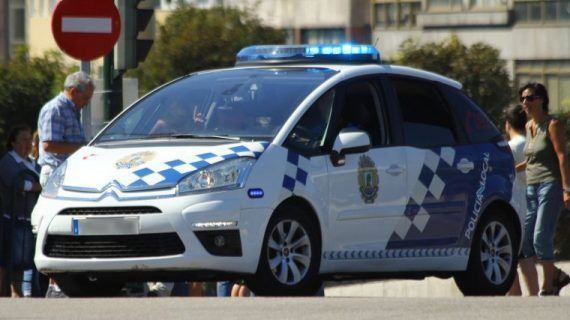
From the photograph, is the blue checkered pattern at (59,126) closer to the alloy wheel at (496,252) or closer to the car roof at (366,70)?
the car roof at (366,70)

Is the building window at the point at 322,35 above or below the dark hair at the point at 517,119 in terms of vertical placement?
below

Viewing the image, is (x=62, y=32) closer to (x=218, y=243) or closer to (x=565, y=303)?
(x=218, y=243)

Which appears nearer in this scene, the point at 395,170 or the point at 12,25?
the point at 395,170

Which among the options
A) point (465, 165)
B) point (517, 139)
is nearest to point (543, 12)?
point (517, 139)

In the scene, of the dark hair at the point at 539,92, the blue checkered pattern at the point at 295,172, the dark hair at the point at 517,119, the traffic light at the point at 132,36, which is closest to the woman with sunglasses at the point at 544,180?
the dark hair at the point at 539,92

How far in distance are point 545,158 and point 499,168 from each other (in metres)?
1.46

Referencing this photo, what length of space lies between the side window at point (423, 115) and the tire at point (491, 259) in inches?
26.7

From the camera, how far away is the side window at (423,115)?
1266 cm

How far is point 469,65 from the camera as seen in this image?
45406 mm

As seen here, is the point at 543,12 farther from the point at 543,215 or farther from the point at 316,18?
the point at 543,215

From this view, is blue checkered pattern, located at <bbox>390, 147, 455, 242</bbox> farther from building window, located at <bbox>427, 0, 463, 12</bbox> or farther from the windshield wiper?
building window, located at <bbox>427, 0, 463, 12</bbox>

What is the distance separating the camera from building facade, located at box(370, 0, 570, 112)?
54406 millimetres

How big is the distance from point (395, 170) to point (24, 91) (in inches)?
1052

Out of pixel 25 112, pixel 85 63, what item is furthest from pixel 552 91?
pixel 85 63
